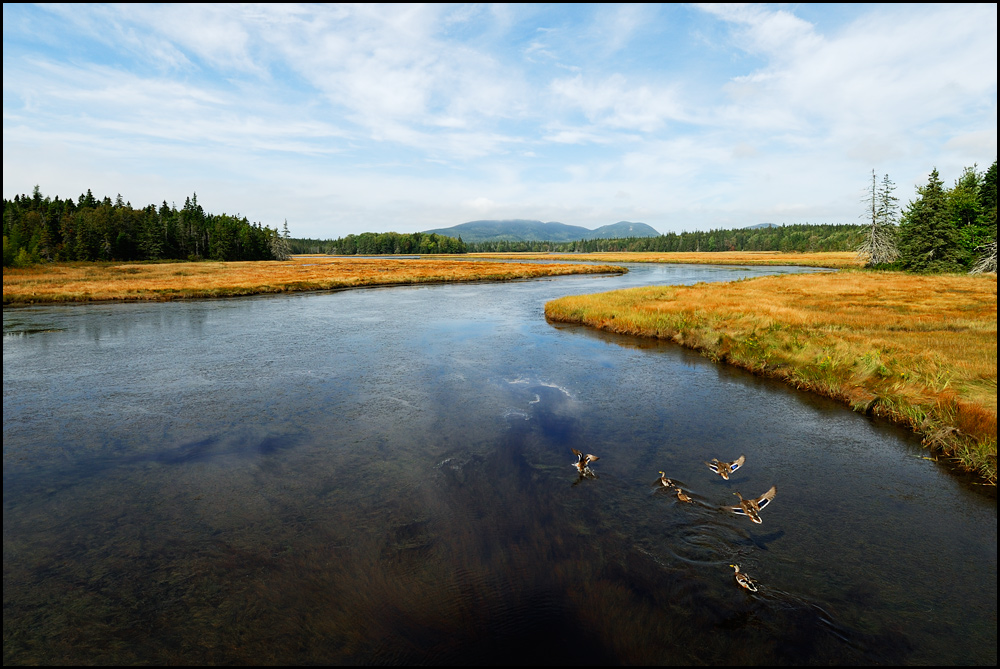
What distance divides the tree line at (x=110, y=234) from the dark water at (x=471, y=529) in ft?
310

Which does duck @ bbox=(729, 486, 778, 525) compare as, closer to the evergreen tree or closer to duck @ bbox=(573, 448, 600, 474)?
duck @ bbox=(573, 448, 600, 474)

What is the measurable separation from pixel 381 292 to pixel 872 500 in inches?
2050

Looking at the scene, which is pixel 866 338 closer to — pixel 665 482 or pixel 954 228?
pixel 665 482

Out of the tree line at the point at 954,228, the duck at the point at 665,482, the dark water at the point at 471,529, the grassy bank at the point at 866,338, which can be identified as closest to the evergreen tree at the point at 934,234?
the tree line at the point at 954,228

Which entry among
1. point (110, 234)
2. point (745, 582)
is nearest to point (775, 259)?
point (745, 582)

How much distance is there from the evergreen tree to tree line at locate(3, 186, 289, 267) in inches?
5237

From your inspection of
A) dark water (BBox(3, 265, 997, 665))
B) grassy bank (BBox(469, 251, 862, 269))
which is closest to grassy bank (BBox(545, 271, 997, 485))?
dark water (BBox(3, 265, 997, 665))

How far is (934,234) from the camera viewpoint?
55312mm

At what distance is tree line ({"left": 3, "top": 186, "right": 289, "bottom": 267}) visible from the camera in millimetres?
90875

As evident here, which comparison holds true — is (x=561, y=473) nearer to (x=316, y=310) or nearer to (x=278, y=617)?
(x=278, y=617)

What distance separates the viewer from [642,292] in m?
41.0

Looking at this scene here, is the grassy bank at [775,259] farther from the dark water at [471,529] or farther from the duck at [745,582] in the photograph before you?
the duck at [745,582]

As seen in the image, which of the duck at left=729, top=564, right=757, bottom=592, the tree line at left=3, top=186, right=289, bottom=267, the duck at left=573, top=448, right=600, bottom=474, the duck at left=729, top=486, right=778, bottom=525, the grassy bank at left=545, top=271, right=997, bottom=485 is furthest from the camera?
the tree line at left=3, top=186, right=289, bottom=267

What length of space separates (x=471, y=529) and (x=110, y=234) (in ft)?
411
